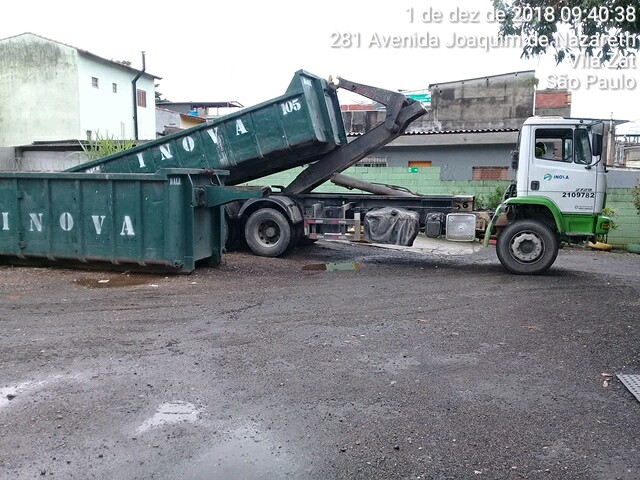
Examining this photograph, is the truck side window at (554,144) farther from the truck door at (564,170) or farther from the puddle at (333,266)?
the puddle at (333,266)

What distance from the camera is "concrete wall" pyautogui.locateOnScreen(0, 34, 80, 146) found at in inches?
1281

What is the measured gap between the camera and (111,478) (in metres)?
3.43

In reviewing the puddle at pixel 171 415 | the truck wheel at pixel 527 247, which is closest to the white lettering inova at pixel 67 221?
the puddle at pixel 171 415

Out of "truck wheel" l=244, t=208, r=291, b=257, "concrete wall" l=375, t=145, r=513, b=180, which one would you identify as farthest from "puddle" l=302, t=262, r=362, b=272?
"concrete wall" l=375, t=145, r=513, b=180

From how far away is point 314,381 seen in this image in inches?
198

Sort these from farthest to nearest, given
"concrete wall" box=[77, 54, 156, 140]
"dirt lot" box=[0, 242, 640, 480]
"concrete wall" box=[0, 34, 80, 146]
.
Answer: "concrete wall" box=[77, 54, 156, 140] → "concrete wall" box=[0, 34, 80, 146] → "dirt lot" box=[0, 242, 640, 480]

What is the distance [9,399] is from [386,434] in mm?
2844

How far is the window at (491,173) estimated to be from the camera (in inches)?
806

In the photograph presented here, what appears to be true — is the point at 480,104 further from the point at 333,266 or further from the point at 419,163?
the point at 333,266

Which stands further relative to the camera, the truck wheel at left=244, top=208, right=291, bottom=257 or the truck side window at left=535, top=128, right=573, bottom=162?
the truck wheel at left=244, top=208, right=291, bottom=257

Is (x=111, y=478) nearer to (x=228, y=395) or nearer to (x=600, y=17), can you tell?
(x=228, y=395)

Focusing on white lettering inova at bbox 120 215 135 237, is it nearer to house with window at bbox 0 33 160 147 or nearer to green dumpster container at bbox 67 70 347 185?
green dumpster container at bbox 67 70 347 185

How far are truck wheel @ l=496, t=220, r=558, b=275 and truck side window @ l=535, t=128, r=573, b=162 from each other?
1.16 meters

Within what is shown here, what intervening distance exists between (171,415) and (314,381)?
4.12ft
